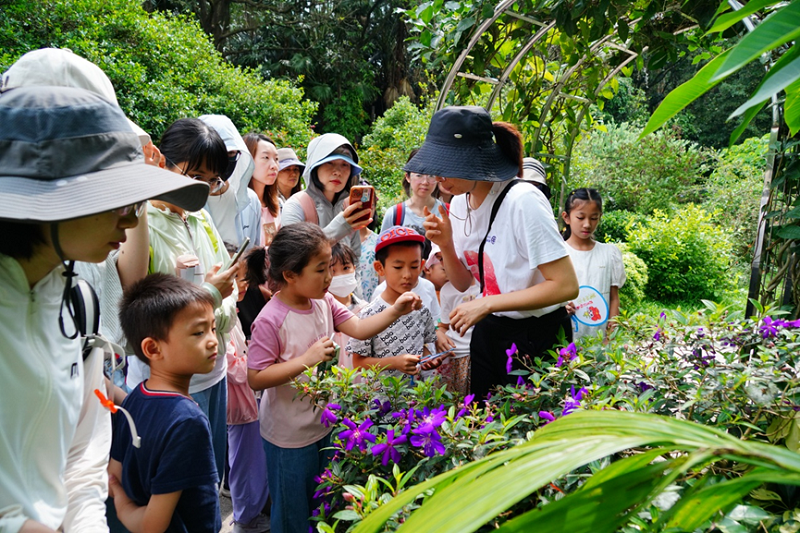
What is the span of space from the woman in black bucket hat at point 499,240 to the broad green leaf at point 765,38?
1522mm

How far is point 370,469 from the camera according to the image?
1.65 m

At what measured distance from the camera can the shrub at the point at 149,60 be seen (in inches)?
269

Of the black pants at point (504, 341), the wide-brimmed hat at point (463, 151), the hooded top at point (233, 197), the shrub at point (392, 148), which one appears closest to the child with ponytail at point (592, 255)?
the black pants at point (504, 341)

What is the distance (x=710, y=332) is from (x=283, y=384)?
1.71m

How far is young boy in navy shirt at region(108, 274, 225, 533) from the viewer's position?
6.06ft

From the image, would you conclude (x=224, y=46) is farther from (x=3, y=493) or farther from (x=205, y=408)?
(x=3, y=493)

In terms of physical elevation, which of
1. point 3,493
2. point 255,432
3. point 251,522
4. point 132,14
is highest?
point 132,14

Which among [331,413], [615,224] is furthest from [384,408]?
[615,224]

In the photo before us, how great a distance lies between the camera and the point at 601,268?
4102 mm

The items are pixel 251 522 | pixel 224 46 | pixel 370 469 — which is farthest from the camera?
pixel 224 46

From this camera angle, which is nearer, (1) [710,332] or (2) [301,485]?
(1) [710,332]

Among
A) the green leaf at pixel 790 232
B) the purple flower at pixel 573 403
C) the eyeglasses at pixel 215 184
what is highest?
the green leaf at pixel 790 232

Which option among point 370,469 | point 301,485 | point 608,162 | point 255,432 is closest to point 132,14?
point 255,432

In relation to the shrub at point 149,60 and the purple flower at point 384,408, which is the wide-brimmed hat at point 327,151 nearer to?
the purple flower at point 384,408
